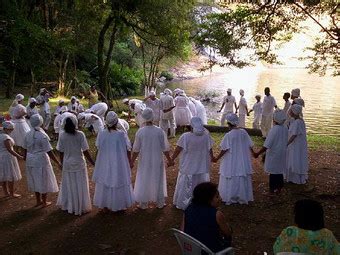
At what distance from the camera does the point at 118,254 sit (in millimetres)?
5957

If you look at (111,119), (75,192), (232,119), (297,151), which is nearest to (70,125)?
(111,119)

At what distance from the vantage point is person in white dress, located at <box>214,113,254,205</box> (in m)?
7.69

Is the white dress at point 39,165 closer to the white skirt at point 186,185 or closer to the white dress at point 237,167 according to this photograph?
the white skirt at point 186,185

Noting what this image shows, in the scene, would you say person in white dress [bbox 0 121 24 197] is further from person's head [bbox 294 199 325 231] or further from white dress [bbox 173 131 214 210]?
person's head [bbox 294 199 325 231]

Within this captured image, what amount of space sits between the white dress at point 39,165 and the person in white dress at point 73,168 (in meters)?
0.42

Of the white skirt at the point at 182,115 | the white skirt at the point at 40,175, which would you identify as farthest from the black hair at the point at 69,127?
the white skirt at the point at 182,115

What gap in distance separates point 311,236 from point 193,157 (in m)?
Answer: 4.04

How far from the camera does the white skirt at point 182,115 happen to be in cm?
1520

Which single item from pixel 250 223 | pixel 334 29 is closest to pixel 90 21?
pixel 334 29

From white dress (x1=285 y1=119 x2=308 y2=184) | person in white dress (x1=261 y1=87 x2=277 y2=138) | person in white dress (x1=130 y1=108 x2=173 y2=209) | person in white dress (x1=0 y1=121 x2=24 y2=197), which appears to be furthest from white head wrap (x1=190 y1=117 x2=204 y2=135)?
person in white dress (x1=261 y1=87 x2=277 y2=138)

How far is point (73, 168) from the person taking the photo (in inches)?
283

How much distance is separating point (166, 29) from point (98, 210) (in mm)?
11622

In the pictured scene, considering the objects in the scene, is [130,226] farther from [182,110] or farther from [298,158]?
[182,110]

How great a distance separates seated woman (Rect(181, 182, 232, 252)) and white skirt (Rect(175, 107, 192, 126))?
11048 mm
